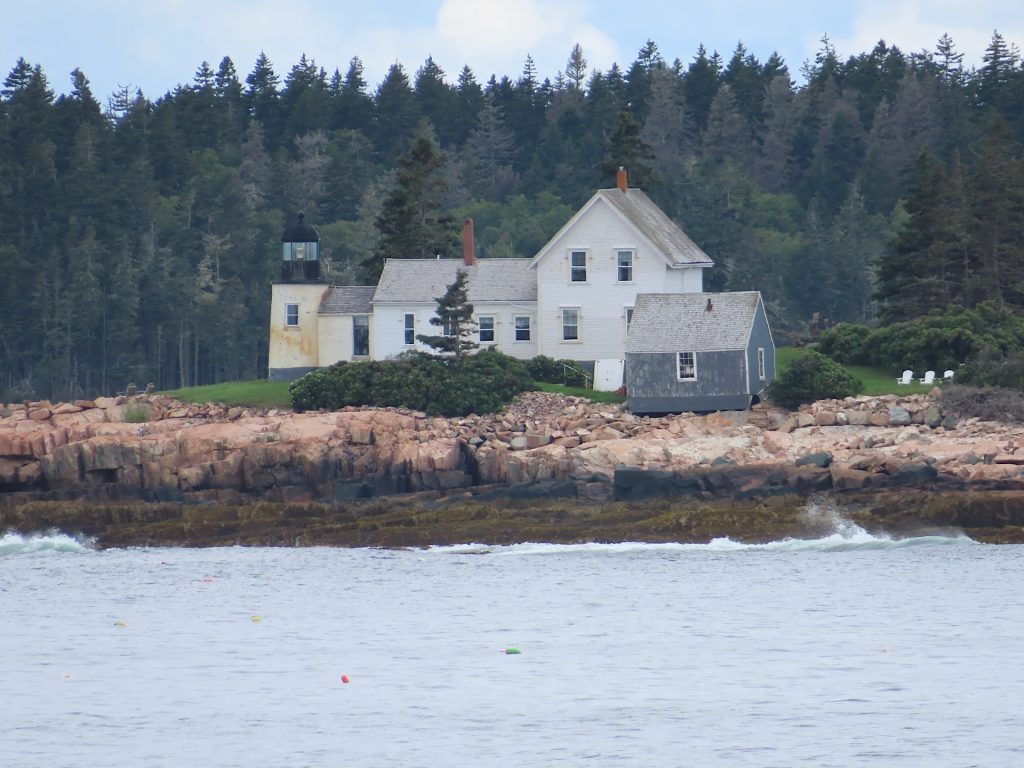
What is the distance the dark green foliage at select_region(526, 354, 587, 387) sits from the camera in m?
65.2

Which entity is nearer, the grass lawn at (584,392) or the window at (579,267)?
the grass lawn at (584,392)

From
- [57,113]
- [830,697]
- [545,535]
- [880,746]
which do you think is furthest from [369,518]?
[57,113]

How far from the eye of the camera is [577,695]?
34688mm

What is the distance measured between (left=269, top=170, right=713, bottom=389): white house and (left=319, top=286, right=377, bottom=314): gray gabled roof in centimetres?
4

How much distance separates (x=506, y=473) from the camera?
5597cm

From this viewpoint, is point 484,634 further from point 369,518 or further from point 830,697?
point 369,518

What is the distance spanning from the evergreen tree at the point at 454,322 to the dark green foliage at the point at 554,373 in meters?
2.18

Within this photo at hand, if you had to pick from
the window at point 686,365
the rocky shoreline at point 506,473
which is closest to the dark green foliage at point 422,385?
the rocky shoreline at point 506,473

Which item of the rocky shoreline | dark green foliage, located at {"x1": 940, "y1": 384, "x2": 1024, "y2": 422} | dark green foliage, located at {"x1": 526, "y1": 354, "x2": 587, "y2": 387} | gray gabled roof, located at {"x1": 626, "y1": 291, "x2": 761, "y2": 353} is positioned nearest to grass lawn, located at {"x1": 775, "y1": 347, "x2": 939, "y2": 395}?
the rocky shoreline

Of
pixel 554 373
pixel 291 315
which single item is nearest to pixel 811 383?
pixel 554 373

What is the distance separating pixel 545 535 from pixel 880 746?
2131 cm

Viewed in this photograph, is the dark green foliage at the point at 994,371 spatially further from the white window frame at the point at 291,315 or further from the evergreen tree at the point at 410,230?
the evergreen tree at the point at 410,230

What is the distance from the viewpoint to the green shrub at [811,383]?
59375mm

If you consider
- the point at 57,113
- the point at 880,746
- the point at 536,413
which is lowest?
the point at 880,746
